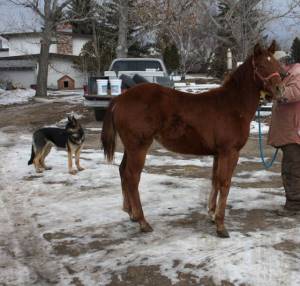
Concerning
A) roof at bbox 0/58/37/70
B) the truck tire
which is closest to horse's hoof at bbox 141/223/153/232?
the truck tire

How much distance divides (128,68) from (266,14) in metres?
12.0

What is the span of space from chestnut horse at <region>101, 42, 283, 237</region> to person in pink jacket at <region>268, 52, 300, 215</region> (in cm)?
53

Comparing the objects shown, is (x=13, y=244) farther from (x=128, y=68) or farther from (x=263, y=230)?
(x=128, y=68)

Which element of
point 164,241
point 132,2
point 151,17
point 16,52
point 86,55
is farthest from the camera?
point 16,52

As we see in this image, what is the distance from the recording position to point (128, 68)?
56.7ft

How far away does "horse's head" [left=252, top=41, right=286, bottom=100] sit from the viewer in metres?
4.98

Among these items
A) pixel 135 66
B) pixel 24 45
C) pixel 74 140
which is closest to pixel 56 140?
pixel 74 140

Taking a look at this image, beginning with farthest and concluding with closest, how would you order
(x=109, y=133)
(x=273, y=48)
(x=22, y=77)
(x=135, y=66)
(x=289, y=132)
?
(x=22, y=77), (x=135, y=66), (x=289, y=132), (x=109, y=133), (x=273, y=48)

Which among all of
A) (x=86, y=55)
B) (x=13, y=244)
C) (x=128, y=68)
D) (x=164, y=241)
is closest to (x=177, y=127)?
(x=164, y=241)

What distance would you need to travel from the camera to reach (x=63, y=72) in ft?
155

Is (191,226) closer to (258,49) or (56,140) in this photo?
(258,49)

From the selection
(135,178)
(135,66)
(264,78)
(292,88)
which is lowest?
(135,178)

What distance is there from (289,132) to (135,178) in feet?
6.31

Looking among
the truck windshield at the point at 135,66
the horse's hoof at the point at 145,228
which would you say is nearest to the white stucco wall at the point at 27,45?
the truck windshield at the point at 135,66
